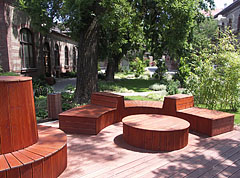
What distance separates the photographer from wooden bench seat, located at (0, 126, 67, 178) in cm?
240

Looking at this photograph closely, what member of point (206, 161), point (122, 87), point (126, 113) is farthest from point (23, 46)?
point (206, 161)

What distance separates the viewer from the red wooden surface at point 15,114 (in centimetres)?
261

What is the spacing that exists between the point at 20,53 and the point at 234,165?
13.4m

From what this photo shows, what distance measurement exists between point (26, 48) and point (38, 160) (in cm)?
1363

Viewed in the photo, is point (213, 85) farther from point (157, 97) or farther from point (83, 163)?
point (83, 163)

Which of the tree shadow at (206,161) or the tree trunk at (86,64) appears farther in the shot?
the tree trunk at (86,64)

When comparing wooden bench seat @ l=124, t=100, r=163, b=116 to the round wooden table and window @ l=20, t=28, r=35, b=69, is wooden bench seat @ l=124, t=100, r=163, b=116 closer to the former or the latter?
the round wooden table

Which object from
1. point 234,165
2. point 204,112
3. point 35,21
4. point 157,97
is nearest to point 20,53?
point 35,21

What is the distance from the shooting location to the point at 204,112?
17.8 feet

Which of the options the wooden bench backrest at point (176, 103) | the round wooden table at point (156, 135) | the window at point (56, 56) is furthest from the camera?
the window at point (56, 56)

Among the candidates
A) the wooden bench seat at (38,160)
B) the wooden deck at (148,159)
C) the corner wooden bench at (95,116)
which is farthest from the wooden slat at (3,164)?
the corner wooden bench at (95,116)

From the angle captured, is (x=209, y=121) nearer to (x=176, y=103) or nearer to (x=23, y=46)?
(x=176, y=103)

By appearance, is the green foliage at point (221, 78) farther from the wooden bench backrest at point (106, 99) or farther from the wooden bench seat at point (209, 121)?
the wooden bench backrest at point (106, 99)

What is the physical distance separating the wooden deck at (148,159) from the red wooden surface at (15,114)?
2.71 feet
